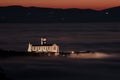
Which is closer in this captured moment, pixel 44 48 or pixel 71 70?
pixel 71 70

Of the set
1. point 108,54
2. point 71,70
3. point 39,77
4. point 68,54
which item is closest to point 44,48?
point 68,54

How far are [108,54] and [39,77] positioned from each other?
99.4 feet

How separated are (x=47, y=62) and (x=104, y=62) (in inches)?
354

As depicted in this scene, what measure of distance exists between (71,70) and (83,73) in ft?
11.3

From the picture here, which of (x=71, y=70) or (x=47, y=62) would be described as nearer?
(x=71, y=70)

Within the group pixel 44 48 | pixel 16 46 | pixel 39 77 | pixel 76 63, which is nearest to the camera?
pixel 39 77

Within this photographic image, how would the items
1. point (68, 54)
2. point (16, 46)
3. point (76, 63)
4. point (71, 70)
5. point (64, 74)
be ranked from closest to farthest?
point (64, 74), point (71, 70), point (76, 63), point (68, 54), point (16, 46)

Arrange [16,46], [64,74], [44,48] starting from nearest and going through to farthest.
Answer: [64,74], [44,48], [16,46]

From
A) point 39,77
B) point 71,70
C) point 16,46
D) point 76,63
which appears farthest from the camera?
point 16,46

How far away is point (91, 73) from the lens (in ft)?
194

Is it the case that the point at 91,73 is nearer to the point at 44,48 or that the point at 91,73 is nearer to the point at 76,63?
the point at 76,63

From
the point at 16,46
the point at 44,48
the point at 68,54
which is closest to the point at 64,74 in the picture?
the point at 68,54

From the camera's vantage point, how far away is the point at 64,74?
58.2 meters

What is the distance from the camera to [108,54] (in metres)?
82.7
